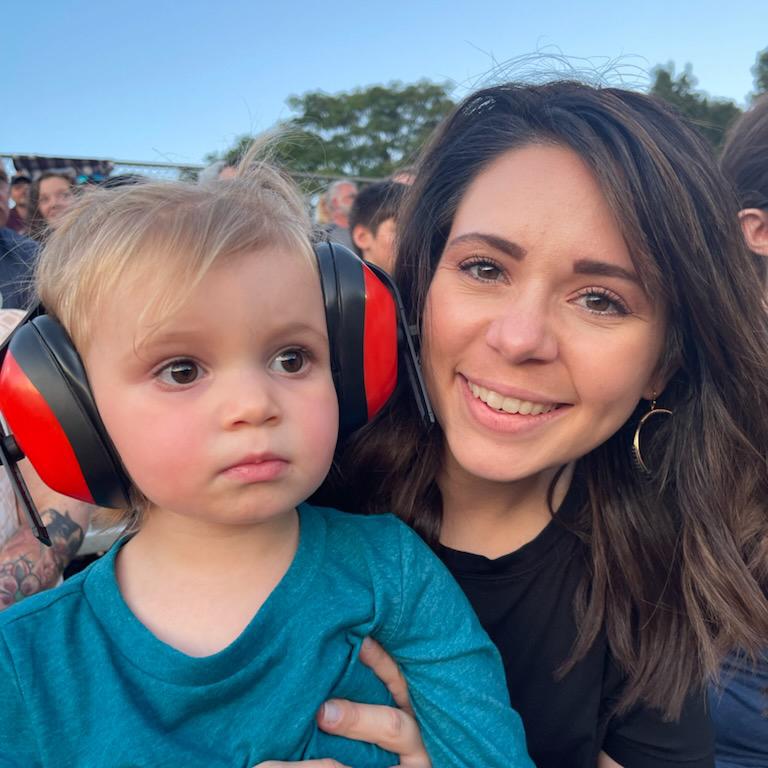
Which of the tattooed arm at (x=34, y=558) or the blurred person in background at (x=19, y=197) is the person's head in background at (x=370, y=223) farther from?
the tattooed arm at (x=34, y=558)

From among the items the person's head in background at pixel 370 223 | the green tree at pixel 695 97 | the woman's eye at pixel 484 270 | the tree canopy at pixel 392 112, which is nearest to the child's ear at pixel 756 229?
the woman's eye at pixel 484 270

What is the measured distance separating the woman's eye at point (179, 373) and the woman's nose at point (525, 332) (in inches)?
24.8

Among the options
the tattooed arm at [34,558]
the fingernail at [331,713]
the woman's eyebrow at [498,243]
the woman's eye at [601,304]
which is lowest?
the tattooed arm at [34,558]

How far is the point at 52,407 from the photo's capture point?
1.03 meters

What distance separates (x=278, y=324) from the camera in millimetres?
1050

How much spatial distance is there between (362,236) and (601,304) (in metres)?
5.03

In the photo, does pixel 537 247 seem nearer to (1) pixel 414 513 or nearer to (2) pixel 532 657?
(1) pixel 414 513

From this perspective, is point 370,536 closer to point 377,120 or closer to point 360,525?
point 360,525

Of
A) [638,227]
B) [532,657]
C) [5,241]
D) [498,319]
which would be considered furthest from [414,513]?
[5,241]

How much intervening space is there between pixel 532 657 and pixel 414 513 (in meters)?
0.43

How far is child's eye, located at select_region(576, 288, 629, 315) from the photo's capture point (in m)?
1.44

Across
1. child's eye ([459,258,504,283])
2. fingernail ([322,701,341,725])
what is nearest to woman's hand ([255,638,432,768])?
fingernail ([322,701,341,725])

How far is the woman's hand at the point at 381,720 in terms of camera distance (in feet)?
3.79

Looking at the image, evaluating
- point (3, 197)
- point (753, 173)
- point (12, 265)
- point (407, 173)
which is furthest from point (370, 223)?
point (407, 173)
